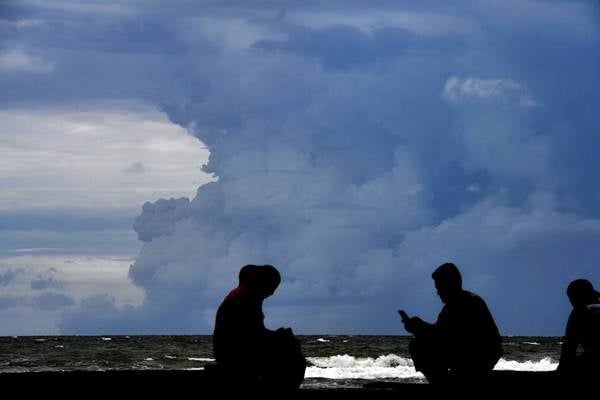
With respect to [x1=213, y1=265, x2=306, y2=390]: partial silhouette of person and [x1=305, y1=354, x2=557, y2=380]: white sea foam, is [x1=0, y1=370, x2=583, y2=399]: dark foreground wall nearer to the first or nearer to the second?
[x1=213, y1=265, x2=306, y2=390]: partial silhouette of person

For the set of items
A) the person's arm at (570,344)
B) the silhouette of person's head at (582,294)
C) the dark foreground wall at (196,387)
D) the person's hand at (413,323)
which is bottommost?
the dark foreground wall at (196,387)

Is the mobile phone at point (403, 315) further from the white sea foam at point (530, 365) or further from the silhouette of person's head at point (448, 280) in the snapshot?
the white sea foam at point (530, 365)

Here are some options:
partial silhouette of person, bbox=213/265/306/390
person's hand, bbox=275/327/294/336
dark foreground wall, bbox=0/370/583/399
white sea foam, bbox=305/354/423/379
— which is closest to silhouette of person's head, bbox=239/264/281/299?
partial silhouette of person, bbox=213/265/306/390

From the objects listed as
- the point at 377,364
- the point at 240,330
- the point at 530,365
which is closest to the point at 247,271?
the point at 240,330

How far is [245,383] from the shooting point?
310 inches

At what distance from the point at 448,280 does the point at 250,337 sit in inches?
63.5

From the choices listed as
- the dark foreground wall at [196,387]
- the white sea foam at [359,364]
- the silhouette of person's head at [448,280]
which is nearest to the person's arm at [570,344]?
the dark foreground wall at [196,387]

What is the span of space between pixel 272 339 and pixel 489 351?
5.72 ft

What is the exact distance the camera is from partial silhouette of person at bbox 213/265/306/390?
780cm

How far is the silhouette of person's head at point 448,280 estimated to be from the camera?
8180mm

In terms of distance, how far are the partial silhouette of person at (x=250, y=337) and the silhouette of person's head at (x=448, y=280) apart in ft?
4.03

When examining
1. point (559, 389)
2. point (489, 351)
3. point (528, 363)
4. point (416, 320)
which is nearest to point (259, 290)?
point (416, 320)

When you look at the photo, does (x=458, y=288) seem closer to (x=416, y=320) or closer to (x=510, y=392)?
(x=416, y=320)

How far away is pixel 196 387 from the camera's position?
8367mm
